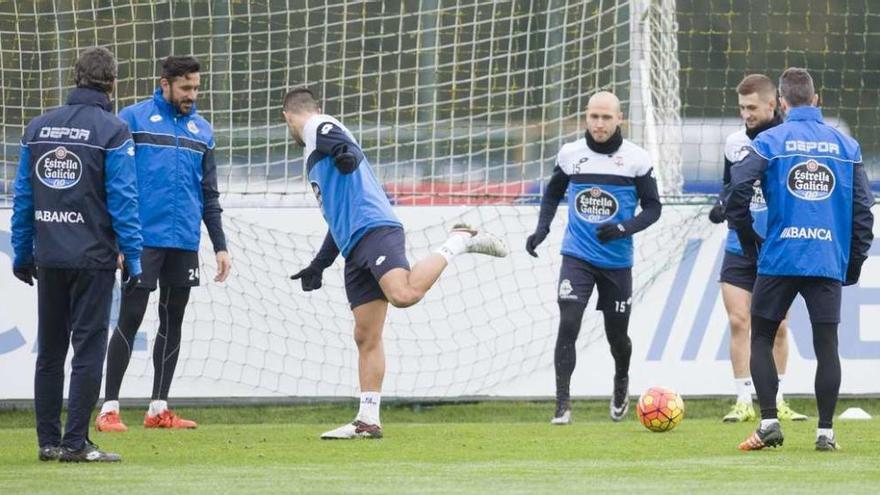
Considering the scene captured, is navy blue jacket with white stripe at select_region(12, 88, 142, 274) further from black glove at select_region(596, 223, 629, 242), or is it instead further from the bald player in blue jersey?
black glove at select_region(596, 223, 629, 242)

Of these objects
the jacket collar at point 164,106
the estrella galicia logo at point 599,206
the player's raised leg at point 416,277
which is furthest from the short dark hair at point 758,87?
the jacket collar at point 164,106

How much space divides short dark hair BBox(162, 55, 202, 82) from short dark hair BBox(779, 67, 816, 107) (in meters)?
3.66

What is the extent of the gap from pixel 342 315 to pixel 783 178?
15.6 feet

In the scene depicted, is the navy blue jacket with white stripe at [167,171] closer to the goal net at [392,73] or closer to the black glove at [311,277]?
the black glove at [311,277]

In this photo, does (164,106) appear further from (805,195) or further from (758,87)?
(805,195)

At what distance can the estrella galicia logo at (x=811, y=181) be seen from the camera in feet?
26.5

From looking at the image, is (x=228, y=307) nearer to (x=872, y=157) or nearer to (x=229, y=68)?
(x=229, y=68)

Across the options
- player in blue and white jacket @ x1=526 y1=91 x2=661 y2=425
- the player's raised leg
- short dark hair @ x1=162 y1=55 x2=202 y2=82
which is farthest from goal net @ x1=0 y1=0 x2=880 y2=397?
the player's raised leg

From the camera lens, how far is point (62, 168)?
25.2 feet

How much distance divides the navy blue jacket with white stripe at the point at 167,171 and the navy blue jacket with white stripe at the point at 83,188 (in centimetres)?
224

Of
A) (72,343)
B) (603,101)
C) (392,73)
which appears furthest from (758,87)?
(72,343)

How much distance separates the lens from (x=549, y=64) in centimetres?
1265

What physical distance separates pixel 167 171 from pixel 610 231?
9.00ft

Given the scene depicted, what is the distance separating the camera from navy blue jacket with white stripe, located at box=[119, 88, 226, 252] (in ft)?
32.9
